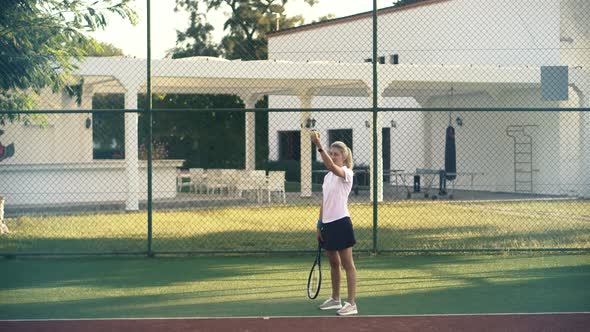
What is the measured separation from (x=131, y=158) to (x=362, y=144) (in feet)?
48.0

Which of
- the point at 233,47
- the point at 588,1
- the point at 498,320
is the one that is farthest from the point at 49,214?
the point at 233,47

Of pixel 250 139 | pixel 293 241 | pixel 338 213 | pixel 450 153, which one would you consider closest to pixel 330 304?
pixel 338 213

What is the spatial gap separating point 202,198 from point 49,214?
6.56 meters

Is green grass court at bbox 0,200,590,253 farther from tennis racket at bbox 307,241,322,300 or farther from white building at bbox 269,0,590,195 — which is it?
white building at bbox 269,0,590,195

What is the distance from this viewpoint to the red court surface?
296 inches

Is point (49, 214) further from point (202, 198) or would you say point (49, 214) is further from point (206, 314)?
point (206, 314)

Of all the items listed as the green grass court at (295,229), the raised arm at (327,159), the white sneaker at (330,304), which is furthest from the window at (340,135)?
the raised arm at (327,159)

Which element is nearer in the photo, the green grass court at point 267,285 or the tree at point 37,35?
the green grass court at point 267,285

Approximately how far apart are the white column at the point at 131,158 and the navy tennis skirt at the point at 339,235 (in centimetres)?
1319

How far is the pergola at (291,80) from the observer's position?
22.6 m

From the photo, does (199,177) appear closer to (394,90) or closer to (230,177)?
(230,177)

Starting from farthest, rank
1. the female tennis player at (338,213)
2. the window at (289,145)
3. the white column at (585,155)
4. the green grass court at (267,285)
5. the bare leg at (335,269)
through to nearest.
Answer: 1. the window at (289,145)
2. the white column at (585,155)
3. the green grass court at (267,285)
4. the bare leg at (335,269)
5. the female tennis player at (338,213)

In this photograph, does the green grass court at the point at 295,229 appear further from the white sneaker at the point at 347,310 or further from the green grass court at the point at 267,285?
the white sneaker at the point at 347,310

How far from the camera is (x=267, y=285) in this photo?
10055 millimetres
